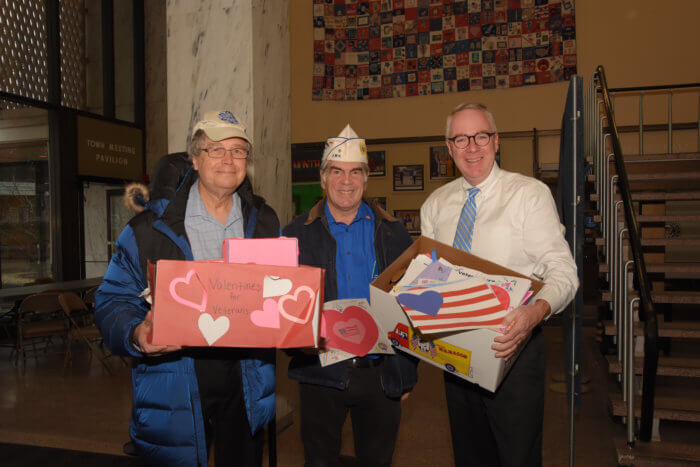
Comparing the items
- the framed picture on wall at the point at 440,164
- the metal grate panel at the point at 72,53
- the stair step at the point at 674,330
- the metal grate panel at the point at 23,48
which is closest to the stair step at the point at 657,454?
the stair step at the point at 674,330

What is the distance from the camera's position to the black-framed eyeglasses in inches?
66.1

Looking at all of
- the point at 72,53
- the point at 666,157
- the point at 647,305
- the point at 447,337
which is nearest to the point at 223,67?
the point at 447,337

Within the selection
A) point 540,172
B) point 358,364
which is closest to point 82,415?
point 358,364

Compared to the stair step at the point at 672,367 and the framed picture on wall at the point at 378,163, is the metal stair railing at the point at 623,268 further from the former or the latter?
the framed picture on wall at the point at 378,163

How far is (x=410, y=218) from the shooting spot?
787cm

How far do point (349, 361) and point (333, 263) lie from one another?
0.37 metres

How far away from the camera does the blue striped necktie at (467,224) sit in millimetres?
1696

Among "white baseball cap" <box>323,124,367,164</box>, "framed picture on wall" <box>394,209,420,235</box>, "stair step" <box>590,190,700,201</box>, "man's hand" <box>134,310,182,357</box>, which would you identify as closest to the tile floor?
"stair step" <box>590,190,700,201</box>

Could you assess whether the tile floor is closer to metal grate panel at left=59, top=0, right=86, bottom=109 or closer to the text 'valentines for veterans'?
the text 'valentines for veterans'

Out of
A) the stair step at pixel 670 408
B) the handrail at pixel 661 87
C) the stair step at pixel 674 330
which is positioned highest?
the handrail at pixel 661 87

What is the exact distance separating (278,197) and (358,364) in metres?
1.75

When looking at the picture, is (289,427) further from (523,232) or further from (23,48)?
(23,48)

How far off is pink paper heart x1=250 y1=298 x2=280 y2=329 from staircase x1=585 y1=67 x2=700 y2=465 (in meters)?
1.88

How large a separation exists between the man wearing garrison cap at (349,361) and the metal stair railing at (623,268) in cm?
127
